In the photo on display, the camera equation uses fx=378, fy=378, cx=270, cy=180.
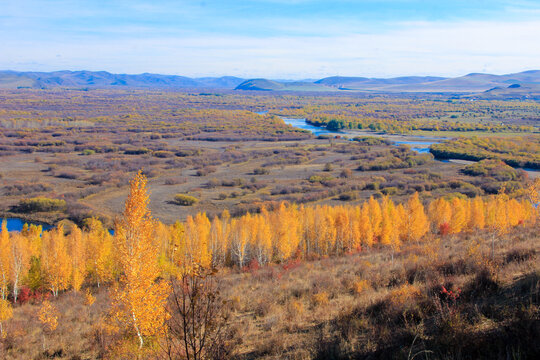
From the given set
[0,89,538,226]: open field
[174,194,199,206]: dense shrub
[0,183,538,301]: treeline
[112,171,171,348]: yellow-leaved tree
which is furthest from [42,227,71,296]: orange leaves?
[174,194,199,206]: dense shrub

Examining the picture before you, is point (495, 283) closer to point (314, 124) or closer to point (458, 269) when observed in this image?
point (458, 269)

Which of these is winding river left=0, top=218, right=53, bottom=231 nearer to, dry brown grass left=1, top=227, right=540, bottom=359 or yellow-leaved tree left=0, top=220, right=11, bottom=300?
yellow-leaved tree left=0, top=220, right=11, bottom=300

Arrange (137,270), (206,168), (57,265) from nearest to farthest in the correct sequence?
(137,270), (57,265), (206,168)

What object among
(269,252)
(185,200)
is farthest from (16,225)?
(269,252)

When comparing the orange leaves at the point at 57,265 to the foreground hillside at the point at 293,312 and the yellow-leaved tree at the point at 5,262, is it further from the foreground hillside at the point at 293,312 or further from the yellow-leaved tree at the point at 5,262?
the foreground hillside at the point at 293,312

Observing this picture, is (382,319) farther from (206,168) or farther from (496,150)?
(496,150)

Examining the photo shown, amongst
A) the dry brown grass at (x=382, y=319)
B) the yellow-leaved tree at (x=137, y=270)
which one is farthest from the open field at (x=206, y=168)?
the yellow-leaved tree at (x=137, y=270)
